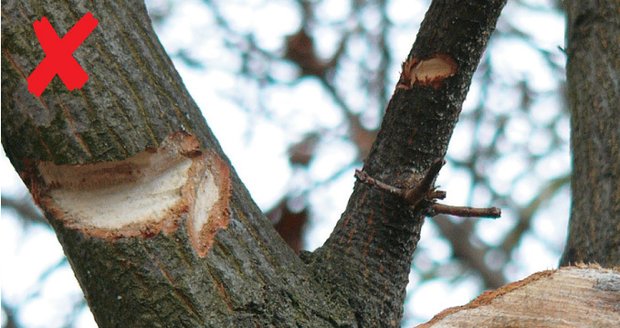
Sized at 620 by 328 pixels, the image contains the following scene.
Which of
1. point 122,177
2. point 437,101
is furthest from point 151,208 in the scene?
point 437,101

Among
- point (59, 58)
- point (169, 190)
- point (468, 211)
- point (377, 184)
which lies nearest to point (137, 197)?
point (169, 190)

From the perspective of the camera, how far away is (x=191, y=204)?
101cm

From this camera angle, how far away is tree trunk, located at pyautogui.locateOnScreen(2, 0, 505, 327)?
3.14 feet

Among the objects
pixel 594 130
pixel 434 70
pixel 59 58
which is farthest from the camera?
pixel 594 130

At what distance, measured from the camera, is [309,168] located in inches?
159

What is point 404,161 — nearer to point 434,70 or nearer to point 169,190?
point 434,70

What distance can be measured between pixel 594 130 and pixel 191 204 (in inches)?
31.3

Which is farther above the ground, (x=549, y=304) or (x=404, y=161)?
(x=404, y=161)

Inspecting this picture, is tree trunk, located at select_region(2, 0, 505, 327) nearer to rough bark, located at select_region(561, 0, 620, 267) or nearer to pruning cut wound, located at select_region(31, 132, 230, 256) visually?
pruning cut wound, located at select_region(31, 132, 230, 256)

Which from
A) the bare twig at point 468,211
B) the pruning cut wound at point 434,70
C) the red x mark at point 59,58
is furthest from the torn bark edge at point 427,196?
the red x mark at point 59,58

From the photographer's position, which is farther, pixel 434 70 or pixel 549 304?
pixel 434 70

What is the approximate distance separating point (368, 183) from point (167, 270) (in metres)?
0.27

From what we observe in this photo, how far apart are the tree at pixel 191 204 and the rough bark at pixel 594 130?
420mm

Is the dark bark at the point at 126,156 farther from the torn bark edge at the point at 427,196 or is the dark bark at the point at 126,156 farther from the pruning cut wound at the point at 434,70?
the pruning cut wound at the point at 434,70
